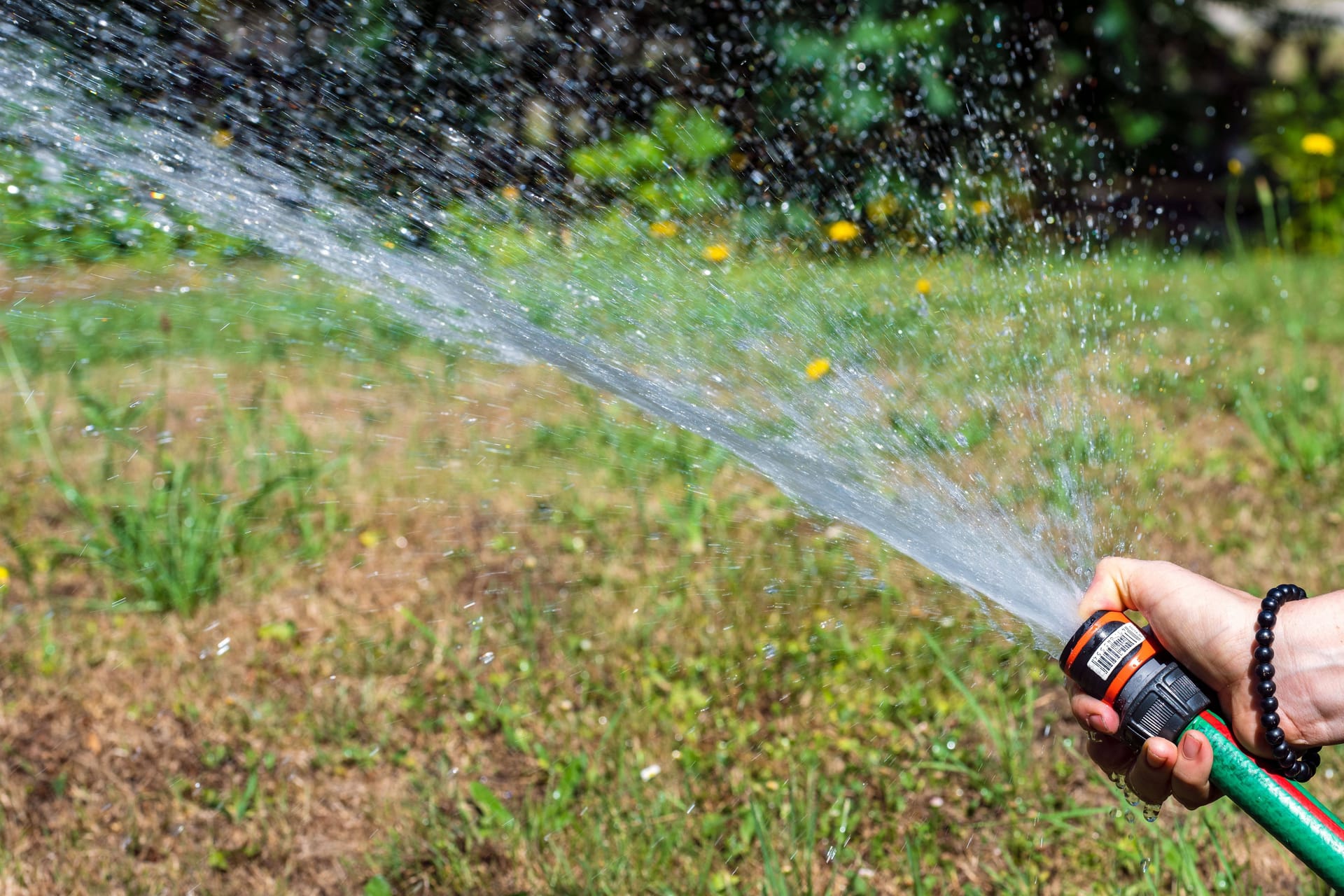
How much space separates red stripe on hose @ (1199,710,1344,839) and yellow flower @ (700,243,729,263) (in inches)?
101

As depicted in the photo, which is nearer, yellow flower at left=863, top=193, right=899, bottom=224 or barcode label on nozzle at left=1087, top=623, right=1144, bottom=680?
barcode label on nozzle at left=1087, top=623, right=1144, bottom=680

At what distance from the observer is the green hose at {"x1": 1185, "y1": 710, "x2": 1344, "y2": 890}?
1.20 meters

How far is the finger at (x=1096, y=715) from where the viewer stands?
131 cm

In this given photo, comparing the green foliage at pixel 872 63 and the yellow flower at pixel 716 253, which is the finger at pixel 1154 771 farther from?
the green foliage at pixel 872 63

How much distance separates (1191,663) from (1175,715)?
0.12m

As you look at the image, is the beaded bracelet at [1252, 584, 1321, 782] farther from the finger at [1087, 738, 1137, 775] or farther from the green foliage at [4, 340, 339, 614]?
the green foliage at [4, 340, 339, 614]

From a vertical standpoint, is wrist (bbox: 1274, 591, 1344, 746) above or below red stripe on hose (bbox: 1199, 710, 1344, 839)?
above

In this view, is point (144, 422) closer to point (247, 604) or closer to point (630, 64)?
point (247, 604)

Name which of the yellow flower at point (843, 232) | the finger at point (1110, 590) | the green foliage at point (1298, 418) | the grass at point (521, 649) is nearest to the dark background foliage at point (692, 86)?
the yellow flower at point (843, 232)

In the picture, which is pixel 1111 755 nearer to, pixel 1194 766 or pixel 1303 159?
pixel 1194 766

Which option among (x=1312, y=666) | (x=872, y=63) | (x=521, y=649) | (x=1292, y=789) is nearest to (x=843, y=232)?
(x=872, y=63)

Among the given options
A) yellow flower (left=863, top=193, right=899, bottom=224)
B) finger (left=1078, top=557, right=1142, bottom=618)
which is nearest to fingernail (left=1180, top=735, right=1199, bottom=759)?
finger (left=1078, top=557, right=1142, bottom=618)

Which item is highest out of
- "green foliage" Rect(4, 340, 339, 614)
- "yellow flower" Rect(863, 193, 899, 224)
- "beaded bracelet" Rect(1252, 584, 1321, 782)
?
"beaded bracelet" Rect(1252, 584, 1321, 782)

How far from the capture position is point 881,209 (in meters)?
4.51
